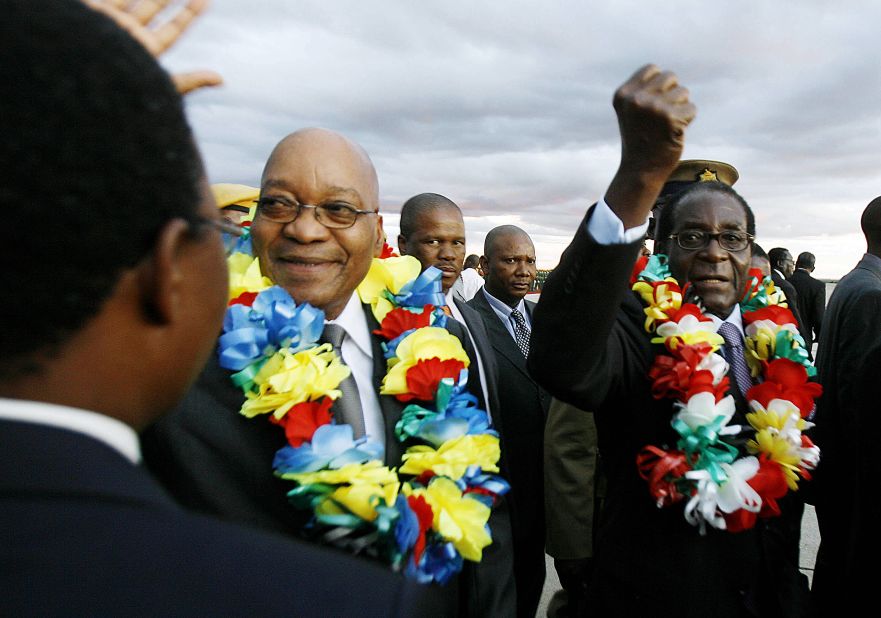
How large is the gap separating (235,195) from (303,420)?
2.79 meters

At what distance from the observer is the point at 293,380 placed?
1816 mm

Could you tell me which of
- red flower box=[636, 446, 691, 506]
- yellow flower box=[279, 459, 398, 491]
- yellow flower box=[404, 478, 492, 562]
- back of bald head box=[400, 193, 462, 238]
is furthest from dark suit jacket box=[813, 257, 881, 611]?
back of bald head box=[400, 193, 462, 238]

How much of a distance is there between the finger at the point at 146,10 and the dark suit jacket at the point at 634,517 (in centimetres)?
105

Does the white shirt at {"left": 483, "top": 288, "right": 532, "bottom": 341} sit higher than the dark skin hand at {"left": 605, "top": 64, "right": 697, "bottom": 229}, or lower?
lower

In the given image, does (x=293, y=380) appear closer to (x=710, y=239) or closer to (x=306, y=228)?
(x=306, y=228)

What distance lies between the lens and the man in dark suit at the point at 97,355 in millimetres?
570

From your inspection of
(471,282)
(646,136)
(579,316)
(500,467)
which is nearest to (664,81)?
(646,136)

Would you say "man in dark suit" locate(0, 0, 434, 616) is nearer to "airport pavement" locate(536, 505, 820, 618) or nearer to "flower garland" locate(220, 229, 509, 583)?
"flower garland" locate(220, 229, 509, 583)

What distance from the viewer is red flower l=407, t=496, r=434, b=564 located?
69.2 inches

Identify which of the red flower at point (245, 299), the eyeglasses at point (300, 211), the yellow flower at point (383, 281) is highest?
the eyeglasses at point (300, 211)

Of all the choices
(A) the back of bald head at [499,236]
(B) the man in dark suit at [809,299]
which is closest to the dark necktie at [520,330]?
(A) the back of bald head at [499,236]

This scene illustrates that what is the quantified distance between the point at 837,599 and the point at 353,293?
A: 204 centimetres

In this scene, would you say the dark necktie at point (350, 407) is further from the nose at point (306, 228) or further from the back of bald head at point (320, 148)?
the back of bald head at point (320, 148)

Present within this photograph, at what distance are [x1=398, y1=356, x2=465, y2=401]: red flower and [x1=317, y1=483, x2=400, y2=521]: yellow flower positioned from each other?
350 millimetres
